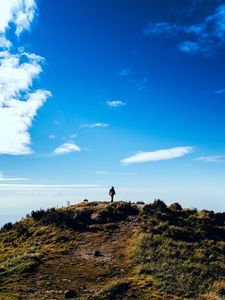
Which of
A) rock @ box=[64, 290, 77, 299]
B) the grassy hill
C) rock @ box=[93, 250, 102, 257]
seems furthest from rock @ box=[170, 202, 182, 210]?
rock @ box=[64, 290, 77, 299]

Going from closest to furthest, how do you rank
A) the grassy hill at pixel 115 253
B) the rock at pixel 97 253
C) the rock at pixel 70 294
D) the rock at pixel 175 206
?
the rock at pixel 70 294
the grassy hill at pixel 115 253
the rock at pixel 97 253
the rock at pixel 175 206

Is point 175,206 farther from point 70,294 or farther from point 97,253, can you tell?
point 70,294

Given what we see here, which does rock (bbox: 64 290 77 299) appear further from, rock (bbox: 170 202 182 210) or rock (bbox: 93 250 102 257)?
rock (bbox: 170 202 182 210)

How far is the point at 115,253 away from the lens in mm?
35625

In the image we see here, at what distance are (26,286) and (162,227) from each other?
16.6 metres

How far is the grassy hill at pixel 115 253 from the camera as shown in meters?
28.2

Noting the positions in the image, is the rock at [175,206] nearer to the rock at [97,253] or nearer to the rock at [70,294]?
the rock at [97,253]

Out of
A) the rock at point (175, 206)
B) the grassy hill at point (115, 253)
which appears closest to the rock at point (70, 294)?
the grassy hill at point (115, 253)

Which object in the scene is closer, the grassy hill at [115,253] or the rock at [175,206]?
the grassy hill at [115,253]

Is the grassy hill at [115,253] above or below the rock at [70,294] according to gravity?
above

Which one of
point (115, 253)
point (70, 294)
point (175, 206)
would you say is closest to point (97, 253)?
point (115, 253)

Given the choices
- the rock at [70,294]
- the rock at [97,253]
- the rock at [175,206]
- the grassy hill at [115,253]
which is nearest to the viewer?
the rock at [70,294]

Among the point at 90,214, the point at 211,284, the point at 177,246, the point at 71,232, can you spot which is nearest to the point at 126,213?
the point at 90,214

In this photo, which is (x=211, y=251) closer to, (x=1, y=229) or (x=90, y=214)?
(x=90, y=214)
